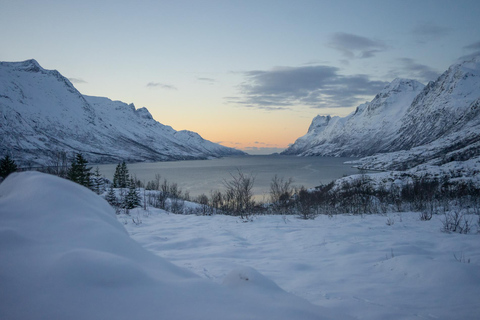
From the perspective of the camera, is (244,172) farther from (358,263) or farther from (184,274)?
(184,274)

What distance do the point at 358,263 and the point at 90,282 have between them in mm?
4555

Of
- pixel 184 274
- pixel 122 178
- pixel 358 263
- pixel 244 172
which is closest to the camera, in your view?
pixel 184 274

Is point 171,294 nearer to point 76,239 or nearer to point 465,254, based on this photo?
point 76,239

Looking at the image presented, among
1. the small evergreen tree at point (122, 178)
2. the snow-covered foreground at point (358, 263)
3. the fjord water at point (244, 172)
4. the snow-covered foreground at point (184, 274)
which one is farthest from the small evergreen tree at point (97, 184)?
the snow-covered foreground at point (184, 274)

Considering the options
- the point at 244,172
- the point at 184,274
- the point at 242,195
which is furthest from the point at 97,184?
the point at 244,172

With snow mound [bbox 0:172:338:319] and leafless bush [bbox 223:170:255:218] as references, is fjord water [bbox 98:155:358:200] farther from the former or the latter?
snow mound [bbox 0:172:338:319]

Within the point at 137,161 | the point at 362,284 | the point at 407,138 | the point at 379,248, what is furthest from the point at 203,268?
the point at 407,138

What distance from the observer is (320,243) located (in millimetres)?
5961

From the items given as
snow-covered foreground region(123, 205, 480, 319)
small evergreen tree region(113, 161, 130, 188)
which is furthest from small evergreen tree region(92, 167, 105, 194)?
snow-covered foreground region(123, 205, 480, 319)

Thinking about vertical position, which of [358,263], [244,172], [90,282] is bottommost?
[358,263]

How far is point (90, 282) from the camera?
141 cm

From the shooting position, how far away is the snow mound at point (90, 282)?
1229 mm

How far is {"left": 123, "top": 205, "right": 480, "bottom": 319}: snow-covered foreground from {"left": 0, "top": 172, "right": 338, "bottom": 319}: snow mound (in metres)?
0.53

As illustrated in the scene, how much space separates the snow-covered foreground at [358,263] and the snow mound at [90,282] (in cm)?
53
